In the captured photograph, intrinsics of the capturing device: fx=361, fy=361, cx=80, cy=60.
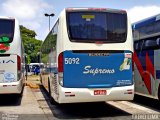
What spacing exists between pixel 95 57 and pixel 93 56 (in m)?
0.07

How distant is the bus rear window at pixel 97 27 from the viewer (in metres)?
10.4

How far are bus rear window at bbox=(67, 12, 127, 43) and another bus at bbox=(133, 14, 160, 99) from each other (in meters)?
1.63

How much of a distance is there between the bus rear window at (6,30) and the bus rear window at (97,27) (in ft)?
11.0

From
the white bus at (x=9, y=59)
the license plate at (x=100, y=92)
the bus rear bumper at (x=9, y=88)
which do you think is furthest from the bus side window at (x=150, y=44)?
the bus rear bumper at (x=9, y=88)

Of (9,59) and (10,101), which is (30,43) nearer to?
(10,101)

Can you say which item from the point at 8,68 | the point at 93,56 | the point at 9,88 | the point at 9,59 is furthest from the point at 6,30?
the point at 93,56

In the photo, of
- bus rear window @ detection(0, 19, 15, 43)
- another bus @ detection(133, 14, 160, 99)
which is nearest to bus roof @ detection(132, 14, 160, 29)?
another bus @ detection(133, 14, 160, 99)

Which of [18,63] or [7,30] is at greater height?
[7,30]

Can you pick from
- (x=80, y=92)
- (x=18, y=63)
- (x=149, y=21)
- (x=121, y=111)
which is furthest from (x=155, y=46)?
(x=18, y=63)

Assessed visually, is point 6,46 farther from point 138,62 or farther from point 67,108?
point 138,62

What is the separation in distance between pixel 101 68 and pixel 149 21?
3.25 meters

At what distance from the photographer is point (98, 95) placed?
1033 centimetres

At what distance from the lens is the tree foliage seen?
6812 centimetres

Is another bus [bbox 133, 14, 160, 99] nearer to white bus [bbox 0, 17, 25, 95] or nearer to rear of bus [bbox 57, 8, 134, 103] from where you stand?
rear of bus [bbox 57, 8, 134, 103]
